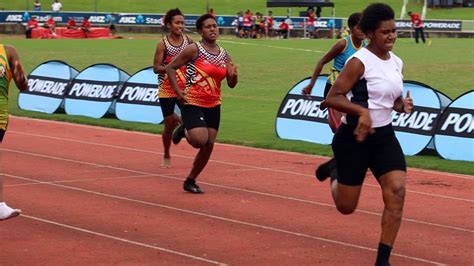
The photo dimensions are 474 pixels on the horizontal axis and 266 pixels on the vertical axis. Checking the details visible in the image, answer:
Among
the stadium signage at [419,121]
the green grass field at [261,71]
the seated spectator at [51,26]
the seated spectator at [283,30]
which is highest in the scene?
the stadium signage at [419,121]

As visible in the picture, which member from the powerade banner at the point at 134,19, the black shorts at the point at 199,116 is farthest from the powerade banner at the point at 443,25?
the black shorts at the point at 199,116

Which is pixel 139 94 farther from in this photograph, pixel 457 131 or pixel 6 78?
pixel 6 78

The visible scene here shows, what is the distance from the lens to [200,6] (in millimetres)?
78938

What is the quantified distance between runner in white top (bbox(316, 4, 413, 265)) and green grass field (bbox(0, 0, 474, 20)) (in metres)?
64.8

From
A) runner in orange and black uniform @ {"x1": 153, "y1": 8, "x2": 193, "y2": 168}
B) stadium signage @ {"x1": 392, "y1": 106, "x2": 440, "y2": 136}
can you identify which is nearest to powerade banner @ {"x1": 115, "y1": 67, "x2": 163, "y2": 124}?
stadium signage @ {"x1": 392, "y1": 106, "x2": 440, "y2": 136}

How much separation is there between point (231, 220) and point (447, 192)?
10.6 feet

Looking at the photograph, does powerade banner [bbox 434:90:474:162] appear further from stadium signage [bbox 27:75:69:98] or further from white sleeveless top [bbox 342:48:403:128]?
stadium signage [bbox 27:75:69:98]

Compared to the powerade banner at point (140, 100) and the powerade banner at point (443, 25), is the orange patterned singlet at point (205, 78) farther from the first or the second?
the powerade banner at point (443, 25)

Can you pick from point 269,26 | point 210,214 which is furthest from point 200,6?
point 210,214

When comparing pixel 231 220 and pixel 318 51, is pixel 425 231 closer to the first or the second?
pixel 231 220

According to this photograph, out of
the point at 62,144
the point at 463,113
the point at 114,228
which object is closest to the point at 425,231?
the point at 114,228

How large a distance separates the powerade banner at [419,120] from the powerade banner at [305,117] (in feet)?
4.81

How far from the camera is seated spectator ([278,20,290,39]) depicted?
6384cm

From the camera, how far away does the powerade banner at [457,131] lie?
50.1 feet
